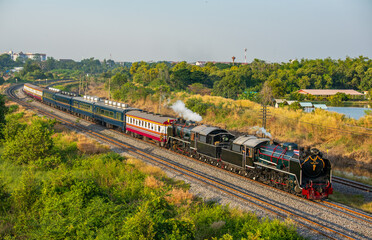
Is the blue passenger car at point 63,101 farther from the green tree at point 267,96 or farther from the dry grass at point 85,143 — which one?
the green tree at point 267,96

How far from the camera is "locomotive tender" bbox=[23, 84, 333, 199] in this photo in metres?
16.3

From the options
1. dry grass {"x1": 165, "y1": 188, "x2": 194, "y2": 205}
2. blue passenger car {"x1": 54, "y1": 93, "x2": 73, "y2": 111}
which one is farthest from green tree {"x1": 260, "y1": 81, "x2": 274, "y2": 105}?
dry grass {"x1": 165, "y1": 188, "x2": 194, "y2": 205}

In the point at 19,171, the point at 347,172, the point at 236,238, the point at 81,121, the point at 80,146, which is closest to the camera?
the point at 236,238

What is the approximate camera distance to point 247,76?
79062 millimetres

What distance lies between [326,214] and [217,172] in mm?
8058

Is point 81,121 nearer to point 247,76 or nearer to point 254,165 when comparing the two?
point 254,165

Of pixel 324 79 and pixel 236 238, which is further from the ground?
pixel 324 79

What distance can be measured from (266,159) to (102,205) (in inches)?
399

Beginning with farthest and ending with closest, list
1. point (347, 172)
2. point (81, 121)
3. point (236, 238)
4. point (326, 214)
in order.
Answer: point (81, 121)
point (347, 172)
point (326, 214)
point (236, 238)

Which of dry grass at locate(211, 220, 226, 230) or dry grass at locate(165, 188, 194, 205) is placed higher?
dry grass at locate(211, 220, 226, 230)

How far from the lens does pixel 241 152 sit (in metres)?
19.3

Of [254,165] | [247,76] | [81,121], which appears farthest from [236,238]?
[247,76]

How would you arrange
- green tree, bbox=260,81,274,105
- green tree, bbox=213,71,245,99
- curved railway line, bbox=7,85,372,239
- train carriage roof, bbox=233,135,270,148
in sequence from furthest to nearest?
green tree, bbox=213,71,245,99 → green tree, bbox=260,81,274,105 → train carriage roof, bbox=233,135,270,148 → curved railway line, bbox=7,85,372,239

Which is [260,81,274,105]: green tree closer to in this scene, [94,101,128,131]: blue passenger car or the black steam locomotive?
[94,101,128,131]: blue passenger car
